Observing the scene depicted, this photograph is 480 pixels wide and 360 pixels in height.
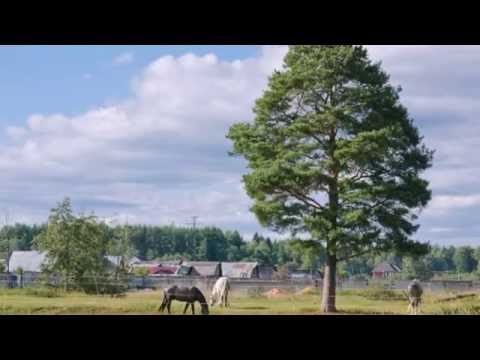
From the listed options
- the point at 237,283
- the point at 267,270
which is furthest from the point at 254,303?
the point at 267,270

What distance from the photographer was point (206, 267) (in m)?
29.7

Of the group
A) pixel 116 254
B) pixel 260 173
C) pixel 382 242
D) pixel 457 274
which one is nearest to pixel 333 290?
pixel 382 242

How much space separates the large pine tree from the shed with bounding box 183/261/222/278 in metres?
12.8

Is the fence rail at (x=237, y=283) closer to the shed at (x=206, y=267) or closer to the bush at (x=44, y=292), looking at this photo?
the bush at (x=44, y=292)

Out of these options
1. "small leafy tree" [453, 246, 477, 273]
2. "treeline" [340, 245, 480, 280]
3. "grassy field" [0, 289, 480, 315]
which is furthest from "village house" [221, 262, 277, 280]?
"grassy field" [0, 289, 480, 315]

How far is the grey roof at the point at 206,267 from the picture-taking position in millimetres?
27781

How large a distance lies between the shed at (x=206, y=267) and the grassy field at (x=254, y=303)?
34.6ft

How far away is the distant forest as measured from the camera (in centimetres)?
1669

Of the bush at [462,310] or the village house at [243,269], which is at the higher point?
the village house at [243,269]

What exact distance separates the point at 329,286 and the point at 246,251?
14212 mm

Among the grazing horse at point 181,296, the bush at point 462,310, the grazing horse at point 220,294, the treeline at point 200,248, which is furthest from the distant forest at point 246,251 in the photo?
the grazing horse at point 181,296

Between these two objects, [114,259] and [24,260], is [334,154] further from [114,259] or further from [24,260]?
[24,260]
